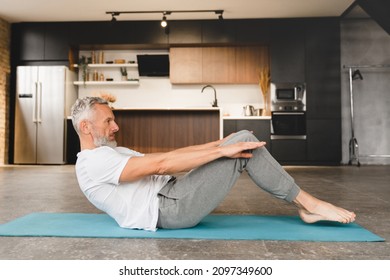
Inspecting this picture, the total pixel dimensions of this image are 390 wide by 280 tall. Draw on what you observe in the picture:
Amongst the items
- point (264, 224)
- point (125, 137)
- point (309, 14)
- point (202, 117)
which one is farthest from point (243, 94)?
point (264, 224)

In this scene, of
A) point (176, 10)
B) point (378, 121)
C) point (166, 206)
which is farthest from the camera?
point (378, 121)

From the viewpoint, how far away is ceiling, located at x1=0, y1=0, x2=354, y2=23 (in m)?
6.27

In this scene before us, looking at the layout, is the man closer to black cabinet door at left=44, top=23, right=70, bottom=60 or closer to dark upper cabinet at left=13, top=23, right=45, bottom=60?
black cabinet door at left=44, top=23, right=70, bottom=60

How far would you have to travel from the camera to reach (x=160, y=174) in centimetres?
155

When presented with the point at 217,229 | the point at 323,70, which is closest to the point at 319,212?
the point at 217,229

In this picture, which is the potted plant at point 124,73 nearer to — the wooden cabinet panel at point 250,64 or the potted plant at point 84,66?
the potted plant at point 84,66

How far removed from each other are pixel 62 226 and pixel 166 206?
580 mm

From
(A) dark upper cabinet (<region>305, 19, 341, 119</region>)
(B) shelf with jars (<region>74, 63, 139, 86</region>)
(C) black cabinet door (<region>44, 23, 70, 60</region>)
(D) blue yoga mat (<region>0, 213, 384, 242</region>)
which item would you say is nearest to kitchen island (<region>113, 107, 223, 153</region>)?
(B) shelf with jars (<region>74, 63, 139, 86</region>)

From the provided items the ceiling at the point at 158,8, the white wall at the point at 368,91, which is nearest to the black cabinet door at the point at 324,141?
the white wall at the point at 368,91

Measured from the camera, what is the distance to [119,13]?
678cm

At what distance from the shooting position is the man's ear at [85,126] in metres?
1.64

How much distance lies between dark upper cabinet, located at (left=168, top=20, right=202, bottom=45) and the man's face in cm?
574

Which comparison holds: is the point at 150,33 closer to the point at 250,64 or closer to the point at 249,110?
the point at 250,64

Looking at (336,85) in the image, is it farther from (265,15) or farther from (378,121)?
(265,15)
